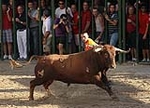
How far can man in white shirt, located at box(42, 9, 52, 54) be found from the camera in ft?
53.7

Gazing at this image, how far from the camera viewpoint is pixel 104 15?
15.8m

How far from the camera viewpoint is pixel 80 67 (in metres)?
10.4

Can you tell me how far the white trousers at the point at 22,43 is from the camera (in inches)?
663

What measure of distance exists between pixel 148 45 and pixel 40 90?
16.0ft

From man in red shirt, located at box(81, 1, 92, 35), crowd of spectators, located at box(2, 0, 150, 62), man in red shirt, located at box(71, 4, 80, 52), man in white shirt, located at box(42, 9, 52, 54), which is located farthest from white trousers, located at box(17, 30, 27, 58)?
man in red shirt, located at box(81, 1, 92, 35)

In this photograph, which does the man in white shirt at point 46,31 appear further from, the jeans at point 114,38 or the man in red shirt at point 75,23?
the jeans at point 114,38

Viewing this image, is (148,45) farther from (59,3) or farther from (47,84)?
(47,84)

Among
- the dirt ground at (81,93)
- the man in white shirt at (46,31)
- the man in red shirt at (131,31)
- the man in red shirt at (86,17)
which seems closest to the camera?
the dirt ground at (81,93)

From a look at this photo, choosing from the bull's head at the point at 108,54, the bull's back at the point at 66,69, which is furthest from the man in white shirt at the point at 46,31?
the bull's head at the point at 108,54

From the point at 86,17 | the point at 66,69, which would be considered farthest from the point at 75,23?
the point at 66,69

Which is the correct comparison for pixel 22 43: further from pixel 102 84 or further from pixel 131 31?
pixel 102 84

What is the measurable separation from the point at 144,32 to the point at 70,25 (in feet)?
7.77

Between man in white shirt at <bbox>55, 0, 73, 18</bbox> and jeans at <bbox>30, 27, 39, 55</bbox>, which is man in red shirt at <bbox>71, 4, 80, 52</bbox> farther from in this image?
jeans at <bbox>30, 27, 39, 55</bbox>

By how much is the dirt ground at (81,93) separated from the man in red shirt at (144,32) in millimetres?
1073
